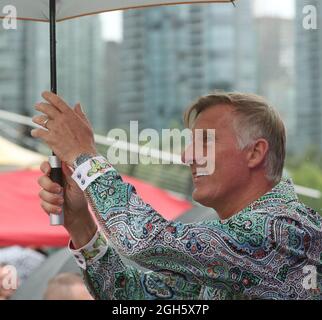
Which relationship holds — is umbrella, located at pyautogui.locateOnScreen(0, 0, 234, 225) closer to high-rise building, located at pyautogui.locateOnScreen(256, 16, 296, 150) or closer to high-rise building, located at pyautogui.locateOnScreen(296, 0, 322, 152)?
high-rise building, located at pyautogui.locateOnScreen(296, 0, 322, 152)

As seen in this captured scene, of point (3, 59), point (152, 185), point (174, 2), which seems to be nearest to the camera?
point (174, 2)

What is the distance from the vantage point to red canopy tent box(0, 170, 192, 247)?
3707 mm

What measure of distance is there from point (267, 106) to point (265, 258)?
30cm

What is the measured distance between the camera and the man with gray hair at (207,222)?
1312 millimetres

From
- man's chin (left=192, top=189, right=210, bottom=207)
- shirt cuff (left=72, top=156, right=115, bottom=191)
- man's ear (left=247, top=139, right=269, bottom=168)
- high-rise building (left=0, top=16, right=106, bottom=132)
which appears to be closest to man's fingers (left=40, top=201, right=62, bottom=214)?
shirt cuff (left=72, top=156, right=115, bottom=191)

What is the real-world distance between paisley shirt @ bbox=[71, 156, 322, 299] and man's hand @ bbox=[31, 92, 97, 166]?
0.03m

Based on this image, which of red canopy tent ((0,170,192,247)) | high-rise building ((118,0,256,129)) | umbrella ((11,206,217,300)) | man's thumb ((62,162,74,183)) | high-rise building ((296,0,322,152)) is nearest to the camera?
man's thumb ((62,162,74,183))

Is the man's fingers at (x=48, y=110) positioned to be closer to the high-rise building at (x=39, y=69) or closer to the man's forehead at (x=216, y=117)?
the man's forehead at (x=216, y=117)

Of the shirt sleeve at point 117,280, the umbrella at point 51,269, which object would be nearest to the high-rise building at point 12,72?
the umbrella at point 51,269

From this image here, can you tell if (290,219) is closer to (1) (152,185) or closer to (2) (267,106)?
(2) (267,106)

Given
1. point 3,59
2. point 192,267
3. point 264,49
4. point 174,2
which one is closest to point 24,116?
point 3,59

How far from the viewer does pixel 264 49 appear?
7043 millimetres

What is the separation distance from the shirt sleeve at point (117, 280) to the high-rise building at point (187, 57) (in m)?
4.15

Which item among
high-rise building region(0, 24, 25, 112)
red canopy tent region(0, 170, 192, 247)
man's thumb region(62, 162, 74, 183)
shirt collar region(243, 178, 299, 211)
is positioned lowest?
red canopy tent region(0, 170, 192, 247)
